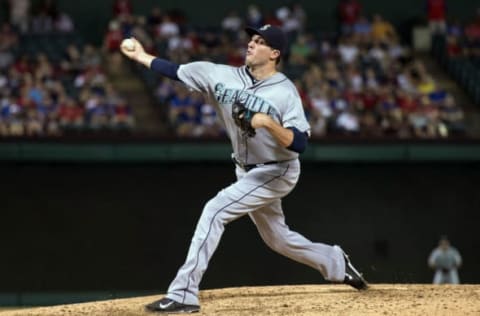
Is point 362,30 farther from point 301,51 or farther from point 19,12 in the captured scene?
point 19,12

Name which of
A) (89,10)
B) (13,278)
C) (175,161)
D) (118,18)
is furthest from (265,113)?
(89,10)

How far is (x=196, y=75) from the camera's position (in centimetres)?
754

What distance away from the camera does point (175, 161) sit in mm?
13875

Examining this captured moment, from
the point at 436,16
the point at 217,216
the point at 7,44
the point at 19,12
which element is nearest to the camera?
the point at 217,216

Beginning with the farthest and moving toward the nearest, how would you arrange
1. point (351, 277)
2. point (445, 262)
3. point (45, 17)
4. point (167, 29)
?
point (167, 29) → point (45, 17) → point (445, 262) → point (351, 277)

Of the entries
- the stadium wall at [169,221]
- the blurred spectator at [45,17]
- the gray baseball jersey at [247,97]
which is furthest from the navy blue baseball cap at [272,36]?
the blurred spectator at [45,17]

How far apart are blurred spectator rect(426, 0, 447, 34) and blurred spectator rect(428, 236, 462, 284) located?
23.4 feet

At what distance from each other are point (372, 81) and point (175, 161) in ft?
15.0

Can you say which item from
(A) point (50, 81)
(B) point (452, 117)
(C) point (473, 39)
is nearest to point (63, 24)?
(A) point (50, 81)

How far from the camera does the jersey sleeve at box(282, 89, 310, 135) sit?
728 centimetres

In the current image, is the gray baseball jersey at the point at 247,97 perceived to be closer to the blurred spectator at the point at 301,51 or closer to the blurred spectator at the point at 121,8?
the blurred spectator at the point at 301,51

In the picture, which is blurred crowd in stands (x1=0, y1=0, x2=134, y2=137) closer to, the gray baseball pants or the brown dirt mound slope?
the brown dirt mound slope

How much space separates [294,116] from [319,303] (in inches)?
58.0

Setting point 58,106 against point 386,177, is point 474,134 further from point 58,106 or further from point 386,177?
point 58,106
